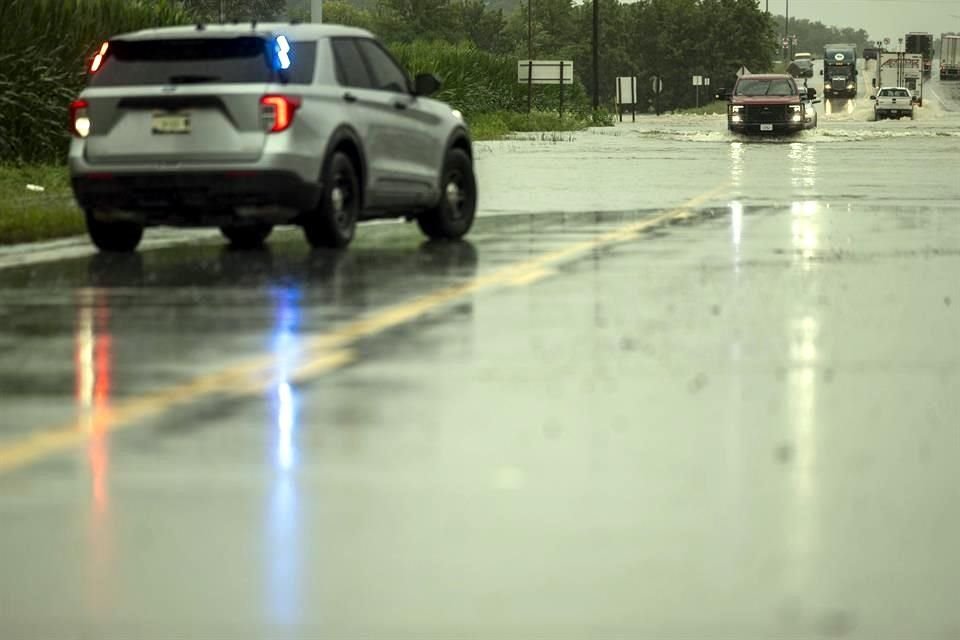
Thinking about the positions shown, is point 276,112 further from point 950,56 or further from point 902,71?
point 950,56

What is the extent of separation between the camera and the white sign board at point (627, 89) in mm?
115375

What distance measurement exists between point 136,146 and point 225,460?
10963 mm

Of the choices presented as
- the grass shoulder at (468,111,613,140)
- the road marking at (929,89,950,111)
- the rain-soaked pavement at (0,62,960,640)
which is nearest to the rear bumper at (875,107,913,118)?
the road marking at (929,89,950,111)

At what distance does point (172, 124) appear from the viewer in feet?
65.5

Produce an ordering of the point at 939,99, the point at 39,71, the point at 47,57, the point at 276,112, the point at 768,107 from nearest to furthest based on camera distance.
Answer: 1. the point at 276,112
2. the point at 39,71
3. the point at 47,57
4. the point at 768,107
5. the point at 939,99

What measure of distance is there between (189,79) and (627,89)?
326 ft

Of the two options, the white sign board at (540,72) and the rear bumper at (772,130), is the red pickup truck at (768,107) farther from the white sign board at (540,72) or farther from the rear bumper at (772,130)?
the white sign board at (540,72)

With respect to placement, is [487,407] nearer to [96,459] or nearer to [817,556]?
[96,459]

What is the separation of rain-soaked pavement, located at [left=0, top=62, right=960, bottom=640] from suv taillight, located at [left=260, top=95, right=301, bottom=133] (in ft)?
3.46

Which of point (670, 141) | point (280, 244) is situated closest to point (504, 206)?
point (280, 244)

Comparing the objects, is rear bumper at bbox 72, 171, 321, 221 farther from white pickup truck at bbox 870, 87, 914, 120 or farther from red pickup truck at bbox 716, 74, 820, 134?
white pickup truck at bbox 870, 87, 914, 120

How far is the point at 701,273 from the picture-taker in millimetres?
18141

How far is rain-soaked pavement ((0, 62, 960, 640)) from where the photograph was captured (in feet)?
23.0

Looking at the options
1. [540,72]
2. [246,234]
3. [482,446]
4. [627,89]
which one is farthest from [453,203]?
[627,89]
